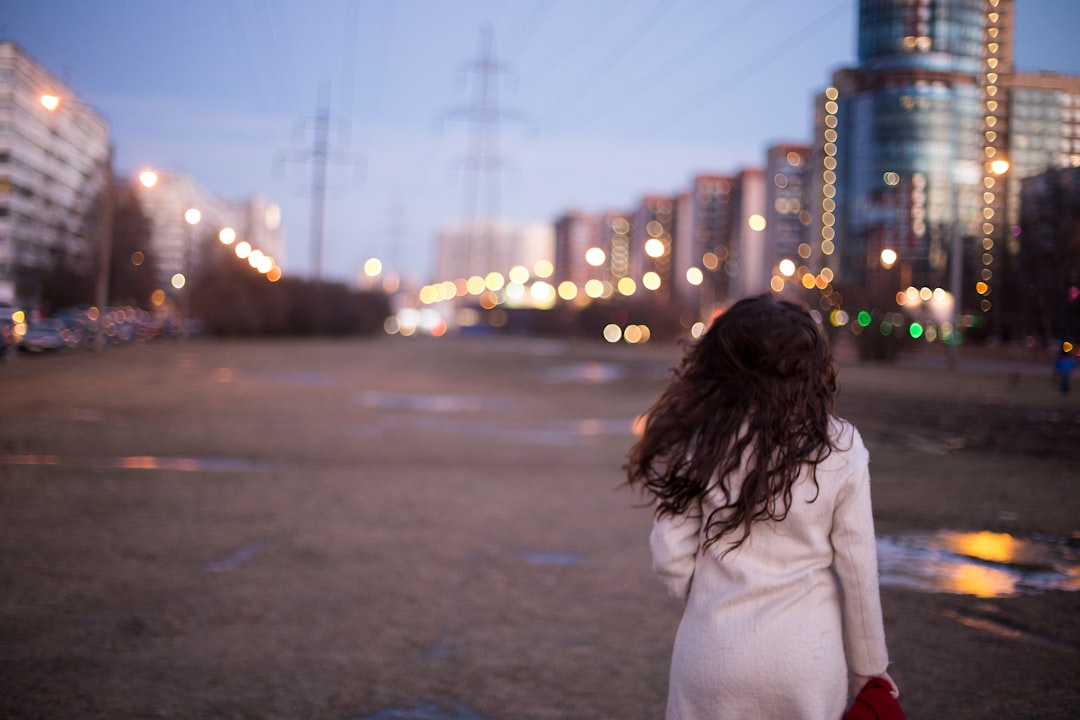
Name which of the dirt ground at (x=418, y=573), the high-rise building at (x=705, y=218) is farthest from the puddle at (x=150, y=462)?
the high-rise building at (x=705, y=218)

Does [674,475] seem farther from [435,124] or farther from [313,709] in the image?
[435,124]

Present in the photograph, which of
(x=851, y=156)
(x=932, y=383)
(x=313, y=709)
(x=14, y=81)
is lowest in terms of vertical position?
(x=313, y=709)

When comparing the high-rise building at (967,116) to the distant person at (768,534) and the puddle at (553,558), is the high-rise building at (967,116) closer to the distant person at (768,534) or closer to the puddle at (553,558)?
the puddle at (553,558)

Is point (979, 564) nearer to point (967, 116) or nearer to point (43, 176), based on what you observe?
point (967, 116)

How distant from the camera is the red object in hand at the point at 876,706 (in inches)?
93.1

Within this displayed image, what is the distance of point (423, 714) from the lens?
453cm

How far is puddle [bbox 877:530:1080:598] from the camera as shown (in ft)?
22.5

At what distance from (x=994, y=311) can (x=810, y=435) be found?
261 inches

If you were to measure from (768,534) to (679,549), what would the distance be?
8.8 inches

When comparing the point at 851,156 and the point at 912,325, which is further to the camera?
the point at 912,325

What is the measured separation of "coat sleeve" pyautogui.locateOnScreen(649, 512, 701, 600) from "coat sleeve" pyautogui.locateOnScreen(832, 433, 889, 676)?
0.34 meters

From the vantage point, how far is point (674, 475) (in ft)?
8.59

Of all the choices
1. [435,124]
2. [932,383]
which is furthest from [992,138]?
[435,124]

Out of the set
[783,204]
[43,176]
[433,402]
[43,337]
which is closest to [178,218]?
[783,204]
